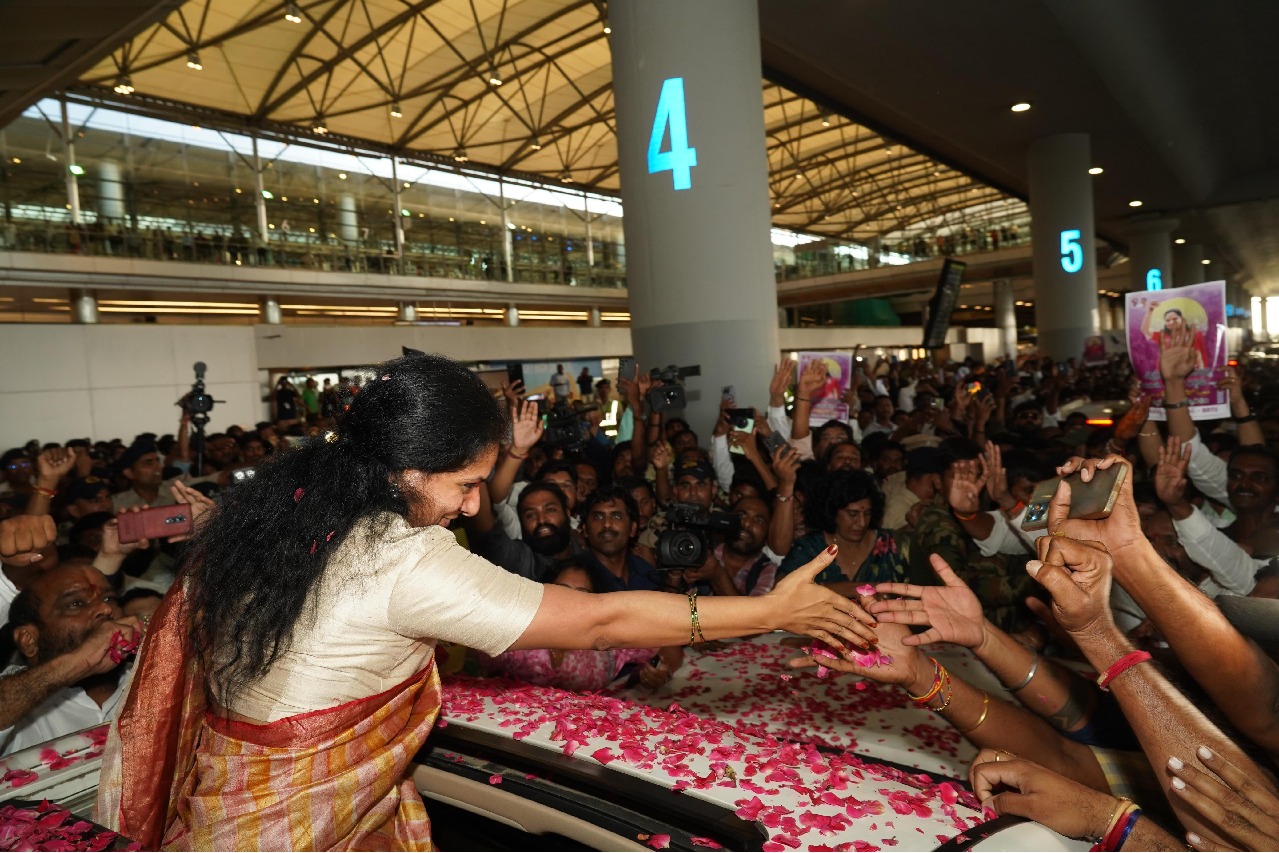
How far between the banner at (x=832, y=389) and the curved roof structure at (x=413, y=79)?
10556 millimetres

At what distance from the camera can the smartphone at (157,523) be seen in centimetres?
269

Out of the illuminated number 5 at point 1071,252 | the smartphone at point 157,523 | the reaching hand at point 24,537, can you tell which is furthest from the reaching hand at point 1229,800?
the illuminated number 5 at point 1071,252

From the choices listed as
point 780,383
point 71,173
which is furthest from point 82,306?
point 780,383

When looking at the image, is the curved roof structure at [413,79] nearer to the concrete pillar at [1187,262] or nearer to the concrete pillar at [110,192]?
the concrete pillar at [110,192]

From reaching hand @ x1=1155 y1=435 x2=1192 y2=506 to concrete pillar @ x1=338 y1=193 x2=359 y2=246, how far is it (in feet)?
66.6

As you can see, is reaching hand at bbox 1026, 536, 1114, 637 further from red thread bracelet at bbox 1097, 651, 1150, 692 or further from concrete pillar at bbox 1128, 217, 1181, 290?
concrete pillar at bbox 1128, 217, 1181, 290

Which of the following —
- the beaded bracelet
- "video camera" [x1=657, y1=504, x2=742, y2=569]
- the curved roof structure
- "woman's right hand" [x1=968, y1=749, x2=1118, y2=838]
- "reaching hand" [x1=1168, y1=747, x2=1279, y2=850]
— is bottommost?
"woman's right hand" [x1=968, y1=749, x2=1118, y2=838]

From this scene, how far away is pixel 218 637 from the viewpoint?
159cm

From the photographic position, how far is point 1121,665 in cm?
155

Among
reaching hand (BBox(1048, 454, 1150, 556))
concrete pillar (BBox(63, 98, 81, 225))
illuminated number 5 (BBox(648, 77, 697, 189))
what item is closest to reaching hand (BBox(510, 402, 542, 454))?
reaching hand (BBox(1048, 454, 1150, 556))

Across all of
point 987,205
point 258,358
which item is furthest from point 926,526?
point 987,205

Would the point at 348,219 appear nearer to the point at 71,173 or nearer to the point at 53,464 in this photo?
the point at 71,173

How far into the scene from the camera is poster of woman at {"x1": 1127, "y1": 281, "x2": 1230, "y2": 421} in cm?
431

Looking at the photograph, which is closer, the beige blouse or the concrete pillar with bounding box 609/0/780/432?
the beige blouse
